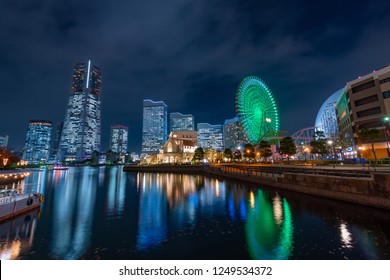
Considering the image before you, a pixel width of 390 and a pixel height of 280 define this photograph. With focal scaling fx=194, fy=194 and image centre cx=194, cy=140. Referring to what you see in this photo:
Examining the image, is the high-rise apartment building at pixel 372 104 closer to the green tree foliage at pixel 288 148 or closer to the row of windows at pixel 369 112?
the row of windows at pixel 369 112

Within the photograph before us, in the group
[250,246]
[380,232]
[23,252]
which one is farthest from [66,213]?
[380,232]

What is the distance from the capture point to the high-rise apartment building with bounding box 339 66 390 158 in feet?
189

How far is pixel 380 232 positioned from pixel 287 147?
59.7 metres

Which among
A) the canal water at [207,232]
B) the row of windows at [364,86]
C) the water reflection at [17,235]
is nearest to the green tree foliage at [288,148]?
the row of windows at [364,86]

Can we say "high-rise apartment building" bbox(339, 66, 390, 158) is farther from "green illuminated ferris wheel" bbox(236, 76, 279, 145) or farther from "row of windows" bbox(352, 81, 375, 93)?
"green illuminated ferris wheel" bbox(236, 76, 279, 145)

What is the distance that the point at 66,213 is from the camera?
87.7ft

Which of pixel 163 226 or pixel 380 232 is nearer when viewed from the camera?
pixel 380 232

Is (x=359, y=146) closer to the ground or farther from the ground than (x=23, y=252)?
farther from the ground

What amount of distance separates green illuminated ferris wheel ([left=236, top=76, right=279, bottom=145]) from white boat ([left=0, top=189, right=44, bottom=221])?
235 ft

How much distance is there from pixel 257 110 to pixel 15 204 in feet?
274

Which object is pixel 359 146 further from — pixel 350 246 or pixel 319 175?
pixel 350 246
